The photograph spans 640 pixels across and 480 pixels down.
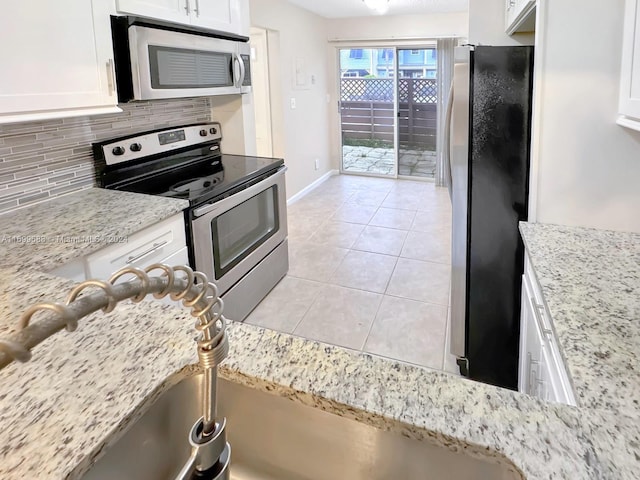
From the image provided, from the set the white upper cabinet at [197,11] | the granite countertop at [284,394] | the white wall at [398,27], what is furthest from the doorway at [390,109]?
the granite countertop at [284,394]

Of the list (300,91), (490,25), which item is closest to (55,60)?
(490,25)

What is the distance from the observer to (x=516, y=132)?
1859 millimetres

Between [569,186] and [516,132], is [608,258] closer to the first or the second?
[569,186]

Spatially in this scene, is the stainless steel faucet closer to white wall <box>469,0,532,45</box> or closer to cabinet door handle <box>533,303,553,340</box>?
cabinet door handle <box>533,303,553,340</box>

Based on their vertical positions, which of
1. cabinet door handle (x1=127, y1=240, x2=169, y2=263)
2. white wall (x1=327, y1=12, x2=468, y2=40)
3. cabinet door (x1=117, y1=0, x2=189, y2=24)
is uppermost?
white wall (x1=327, y1=12, x2=468, y2=40)

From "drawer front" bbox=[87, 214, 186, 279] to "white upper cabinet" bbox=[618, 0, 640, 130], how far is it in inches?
66.5

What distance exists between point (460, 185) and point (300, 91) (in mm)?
3793

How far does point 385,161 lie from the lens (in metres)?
6.75

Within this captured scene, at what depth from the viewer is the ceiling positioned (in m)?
4.74

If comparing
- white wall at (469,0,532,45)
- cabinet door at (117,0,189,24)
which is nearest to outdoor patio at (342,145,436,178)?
white wall at (469,0,532,45)

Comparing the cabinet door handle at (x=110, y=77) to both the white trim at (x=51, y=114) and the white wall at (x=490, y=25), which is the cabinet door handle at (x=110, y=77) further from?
the white wall at (x=490, y=25)

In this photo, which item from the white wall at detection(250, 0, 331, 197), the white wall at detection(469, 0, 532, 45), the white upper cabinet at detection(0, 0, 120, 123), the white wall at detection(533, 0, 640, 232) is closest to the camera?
the white wall at detection(533, 0, 640, 232)

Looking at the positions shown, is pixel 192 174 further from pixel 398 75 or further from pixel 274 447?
pixel 398 75

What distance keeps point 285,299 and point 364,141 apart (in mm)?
4132
